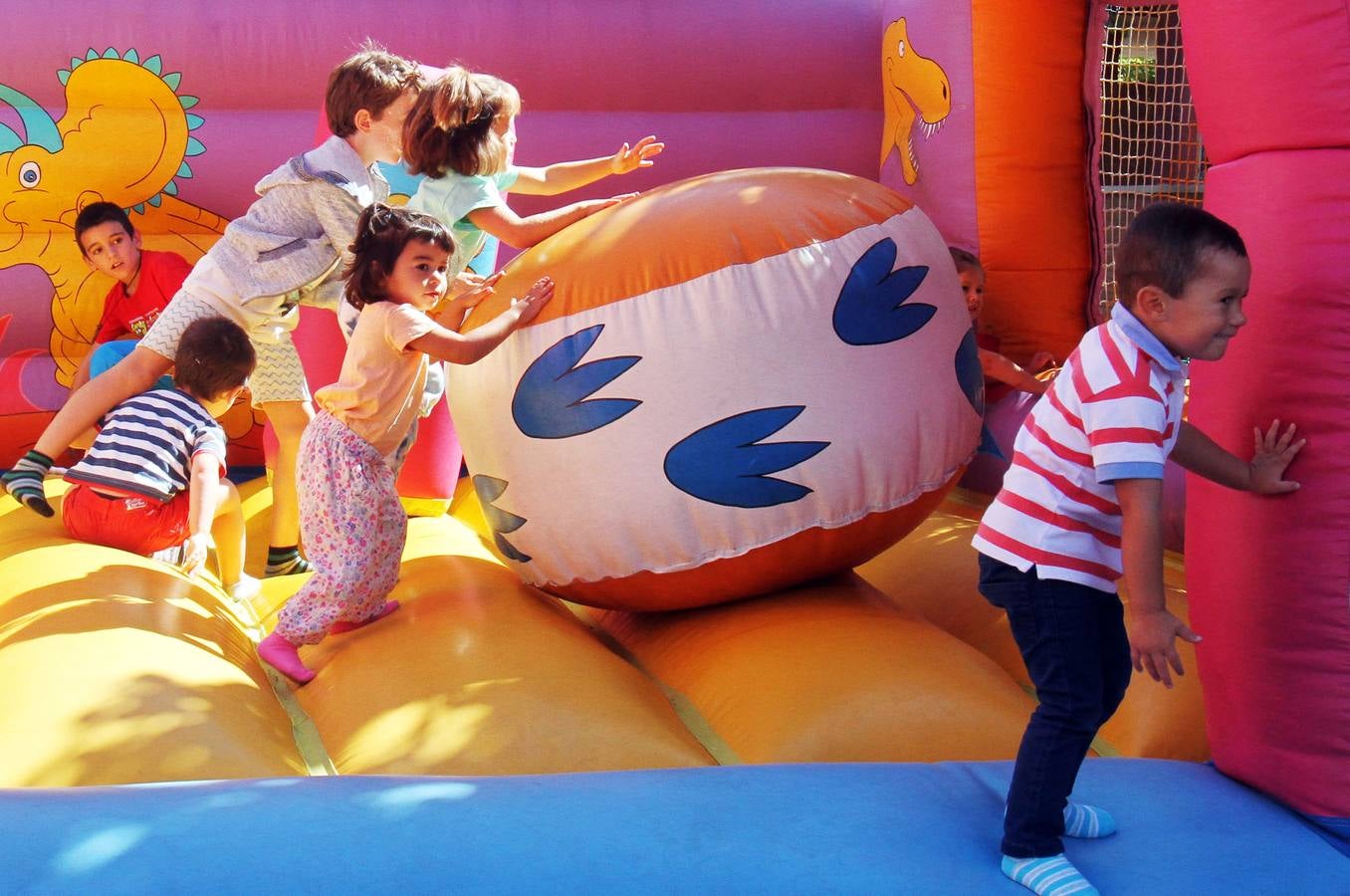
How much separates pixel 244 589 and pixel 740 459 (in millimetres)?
1233

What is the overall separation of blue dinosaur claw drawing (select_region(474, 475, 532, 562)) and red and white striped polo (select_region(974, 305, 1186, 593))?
987 mm

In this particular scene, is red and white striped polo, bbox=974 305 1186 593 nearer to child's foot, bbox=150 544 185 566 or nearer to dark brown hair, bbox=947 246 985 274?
dark brown hair, bbox=947 246 985 274

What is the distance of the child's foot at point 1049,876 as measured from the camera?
146cm

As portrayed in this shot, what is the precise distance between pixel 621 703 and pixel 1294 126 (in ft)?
4.01

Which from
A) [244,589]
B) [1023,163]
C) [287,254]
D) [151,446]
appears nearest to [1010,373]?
[1023,163]

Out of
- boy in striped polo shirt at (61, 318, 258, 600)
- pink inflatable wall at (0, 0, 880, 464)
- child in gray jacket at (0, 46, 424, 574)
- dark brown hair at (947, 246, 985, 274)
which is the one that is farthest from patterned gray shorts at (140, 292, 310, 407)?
dark brown hair at (947, 246, 985, 274)

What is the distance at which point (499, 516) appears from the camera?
242 centimetres

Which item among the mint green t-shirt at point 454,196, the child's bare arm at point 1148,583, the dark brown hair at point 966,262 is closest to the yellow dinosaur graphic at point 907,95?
the dark brown hair at point 966,262

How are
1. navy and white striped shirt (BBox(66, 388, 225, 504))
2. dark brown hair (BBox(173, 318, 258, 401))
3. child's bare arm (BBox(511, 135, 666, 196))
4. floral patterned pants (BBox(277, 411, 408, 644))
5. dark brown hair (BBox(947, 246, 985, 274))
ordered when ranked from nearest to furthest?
A: floral patterned pants (BBox(277, 411, 408, 644)) < navy and white striped shirt (BBox(66, 388, 225, 504)) < dark brown hair (BBox(173, 318, 258, 401)) < child's bare arm (BBox(511, 135, 666, 196)) < dark brown hair (BBox(947, 246, 985, 274))

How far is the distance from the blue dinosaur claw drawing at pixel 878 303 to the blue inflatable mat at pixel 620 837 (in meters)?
0.82

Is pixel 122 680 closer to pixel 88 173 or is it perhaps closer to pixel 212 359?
pixel 212 359

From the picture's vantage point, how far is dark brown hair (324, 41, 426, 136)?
118 inches

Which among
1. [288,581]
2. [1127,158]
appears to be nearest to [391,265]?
[288,581]

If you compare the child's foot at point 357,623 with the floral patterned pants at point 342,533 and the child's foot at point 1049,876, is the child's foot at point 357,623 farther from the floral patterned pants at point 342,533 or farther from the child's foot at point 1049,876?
the child's foot at point 1049,876
